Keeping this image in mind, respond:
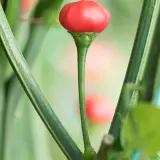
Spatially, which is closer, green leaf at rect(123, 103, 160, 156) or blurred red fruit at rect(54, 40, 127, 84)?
green leaf at rect(123, 103, 160, 156)

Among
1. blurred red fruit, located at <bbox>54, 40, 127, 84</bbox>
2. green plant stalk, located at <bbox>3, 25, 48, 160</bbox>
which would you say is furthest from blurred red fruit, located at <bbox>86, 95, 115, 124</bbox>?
green plant stalk, located at <bbox>3, 25, 48, 160</bbox>

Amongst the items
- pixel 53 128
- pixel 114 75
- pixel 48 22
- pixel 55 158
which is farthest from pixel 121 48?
pixel 53 128

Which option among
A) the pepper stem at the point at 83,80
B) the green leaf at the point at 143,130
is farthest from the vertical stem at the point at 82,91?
the green leaf at the point at 143,130

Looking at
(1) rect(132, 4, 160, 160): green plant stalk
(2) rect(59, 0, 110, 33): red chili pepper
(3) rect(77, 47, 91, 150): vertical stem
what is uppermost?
(2) rect(59, 0, 110, 33): red chili pepper

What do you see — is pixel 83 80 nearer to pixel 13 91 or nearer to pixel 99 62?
pixel 13 91

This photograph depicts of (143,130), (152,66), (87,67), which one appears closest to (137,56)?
(152,66)

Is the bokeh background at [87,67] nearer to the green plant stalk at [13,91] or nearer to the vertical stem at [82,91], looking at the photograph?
the green plant stalk at [13,91]

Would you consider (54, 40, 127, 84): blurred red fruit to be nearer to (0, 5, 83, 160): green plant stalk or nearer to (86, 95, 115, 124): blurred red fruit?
(86, 95, 115, 124): blurred red fruit
